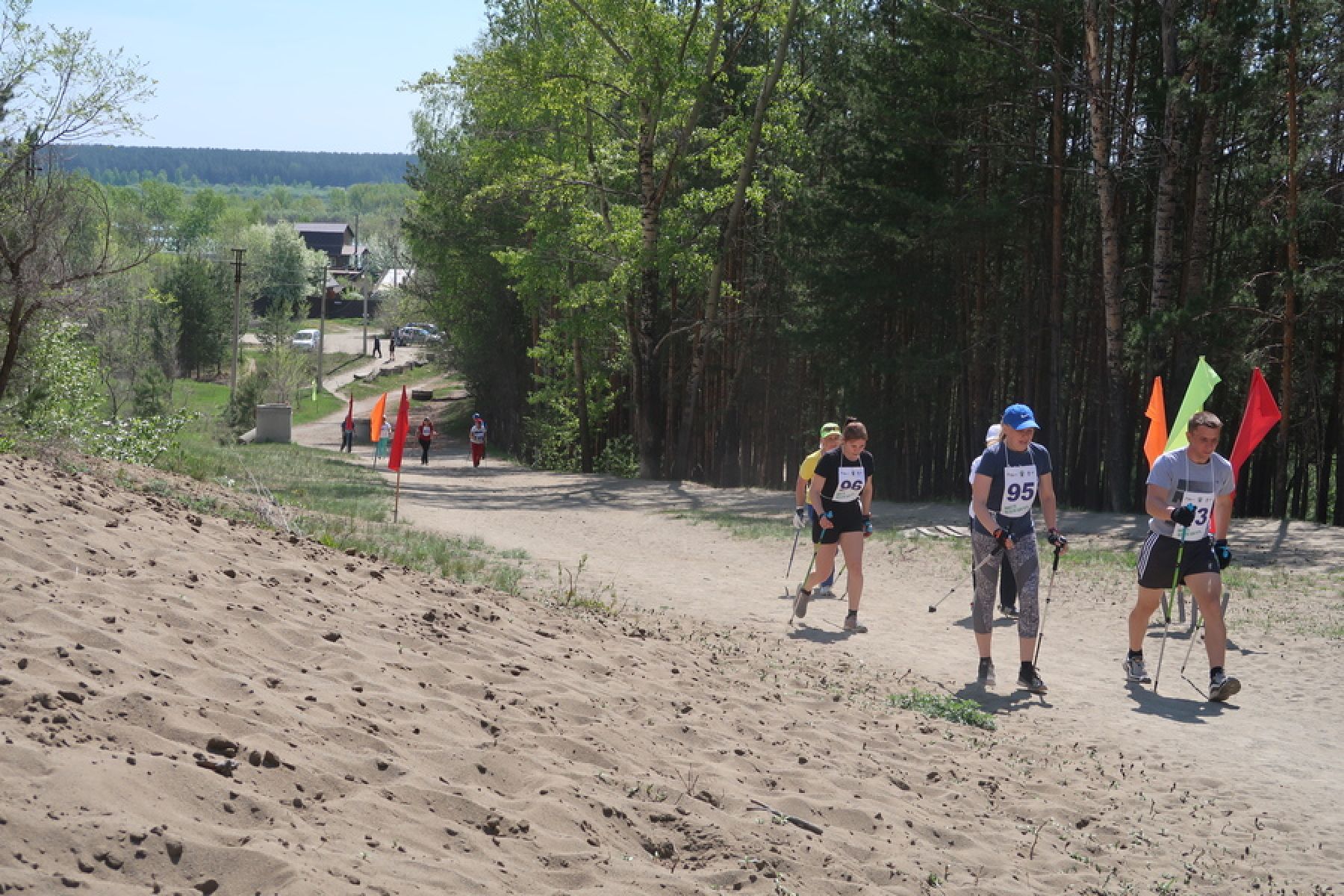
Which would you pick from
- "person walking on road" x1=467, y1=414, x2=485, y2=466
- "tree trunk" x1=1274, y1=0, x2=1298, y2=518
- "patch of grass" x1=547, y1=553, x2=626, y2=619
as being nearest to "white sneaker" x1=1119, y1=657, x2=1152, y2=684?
"patch of grass" x1=547, y1=553, x2=626, y2=619

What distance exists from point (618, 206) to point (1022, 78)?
10.5 metres

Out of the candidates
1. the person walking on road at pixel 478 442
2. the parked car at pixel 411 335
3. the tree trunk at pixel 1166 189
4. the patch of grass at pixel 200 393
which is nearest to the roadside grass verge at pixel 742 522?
the tree trunk at pixel 1166 189

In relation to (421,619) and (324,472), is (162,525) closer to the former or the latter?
(421,619)

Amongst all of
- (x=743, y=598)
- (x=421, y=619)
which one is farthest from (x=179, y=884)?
(x=743, y=598)

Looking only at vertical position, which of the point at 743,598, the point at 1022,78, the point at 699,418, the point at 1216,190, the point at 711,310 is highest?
the point at 1022,78

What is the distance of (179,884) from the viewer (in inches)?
165

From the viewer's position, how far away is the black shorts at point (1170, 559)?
9586 millimetres

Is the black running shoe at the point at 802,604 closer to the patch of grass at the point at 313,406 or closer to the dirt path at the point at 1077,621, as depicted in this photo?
the dirt path at the point at 1077,621

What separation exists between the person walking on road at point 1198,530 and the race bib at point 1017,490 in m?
0.88

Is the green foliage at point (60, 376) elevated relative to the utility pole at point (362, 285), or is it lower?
lower

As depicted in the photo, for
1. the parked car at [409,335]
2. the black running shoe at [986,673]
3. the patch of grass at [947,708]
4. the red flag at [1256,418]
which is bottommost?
the patch of grass at [947,708]

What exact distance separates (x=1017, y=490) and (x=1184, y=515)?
3.93 ft

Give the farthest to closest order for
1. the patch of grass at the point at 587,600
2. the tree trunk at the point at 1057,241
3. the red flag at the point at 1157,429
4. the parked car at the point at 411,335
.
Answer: the parked car at the point at 411,335 → the tree trunk at the point at 1057,241 → the red flag at the point at 1157,429 → the patch of grass at the point at 587,600

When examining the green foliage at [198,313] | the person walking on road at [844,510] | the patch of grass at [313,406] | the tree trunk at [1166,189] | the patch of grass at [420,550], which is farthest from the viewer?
the green foliage at [198,313]
